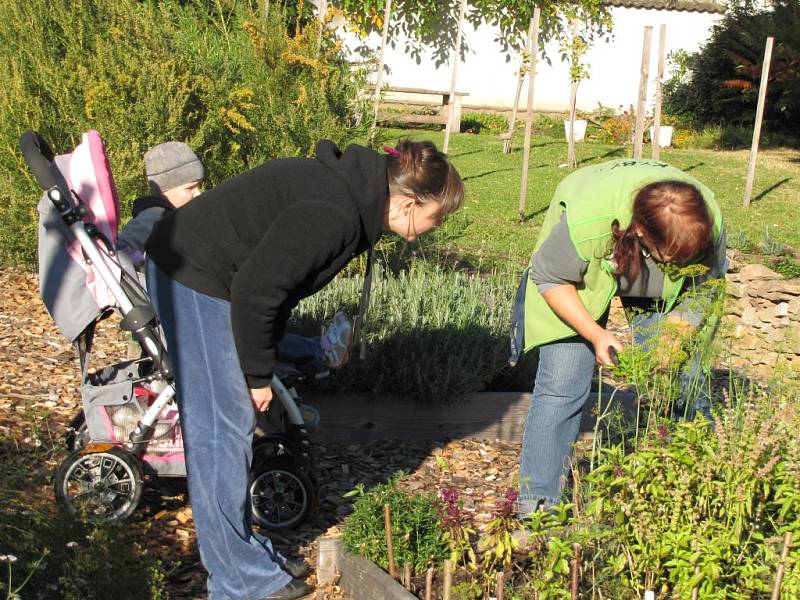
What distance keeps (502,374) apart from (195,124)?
3.00m

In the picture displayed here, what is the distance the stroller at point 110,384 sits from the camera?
3.55 metres

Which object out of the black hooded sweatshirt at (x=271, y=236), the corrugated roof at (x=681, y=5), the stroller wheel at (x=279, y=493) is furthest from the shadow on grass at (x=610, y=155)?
the black hooded sweatshirt at (x=271, y=236)

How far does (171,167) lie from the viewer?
13.8 feet

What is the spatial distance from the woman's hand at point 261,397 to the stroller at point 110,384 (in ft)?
1.96

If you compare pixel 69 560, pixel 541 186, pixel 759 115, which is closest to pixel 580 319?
pixel 69 560

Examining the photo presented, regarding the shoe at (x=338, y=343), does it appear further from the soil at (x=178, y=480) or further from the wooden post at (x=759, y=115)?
the wooden post at (x=759, y=115)

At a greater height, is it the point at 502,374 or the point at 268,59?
the point at 268,59

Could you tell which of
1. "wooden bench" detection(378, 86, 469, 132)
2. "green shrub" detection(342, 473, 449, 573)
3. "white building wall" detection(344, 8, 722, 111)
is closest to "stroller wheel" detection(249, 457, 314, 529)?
"green shrub" detection(342, 473, 449, 573)

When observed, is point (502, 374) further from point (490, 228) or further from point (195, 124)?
point (490, 228)

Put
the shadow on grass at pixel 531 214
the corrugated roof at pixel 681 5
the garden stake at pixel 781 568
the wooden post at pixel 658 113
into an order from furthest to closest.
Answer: the corrugated roof at pixel 681 5 → the shadow on grass at pixel 531 214 → the wooden post at pixel 658 113 → the garden stake at pixel 781 568

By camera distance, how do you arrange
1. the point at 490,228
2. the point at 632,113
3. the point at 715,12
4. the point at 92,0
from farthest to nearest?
the point at 715,12 < the point at 632,113 < the point at 490,228 < the point at 92,0

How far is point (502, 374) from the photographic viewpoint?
5246 mm

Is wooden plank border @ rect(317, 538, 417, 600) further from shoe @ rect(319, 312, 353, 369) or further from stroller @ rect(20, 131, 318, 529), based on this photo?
shoe @ rect(319, 312, 353, 369)

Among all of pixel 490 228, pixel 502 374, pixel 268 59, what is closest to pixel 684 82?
pixel 490 228
